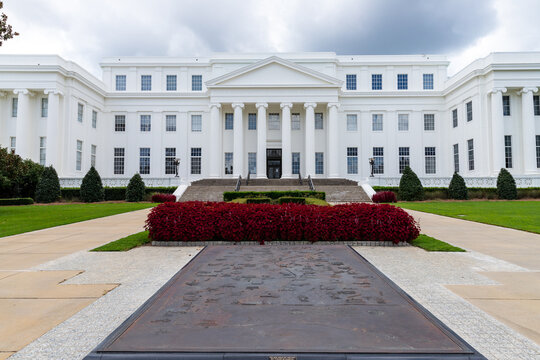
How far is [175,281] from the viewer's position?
4363 millimetres

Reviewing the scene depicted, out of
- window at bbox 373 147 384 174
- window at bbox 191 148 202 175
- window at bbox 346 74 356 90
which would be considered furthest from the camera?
window at bbox 346 74 356 90

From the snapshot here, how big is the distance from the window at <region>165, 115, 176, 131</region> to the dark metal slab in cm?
3708

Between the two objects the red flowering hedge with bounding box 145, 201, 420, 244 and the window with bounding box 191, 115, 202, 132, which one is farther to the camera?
the window with bounding box 191, 115, 202, 132

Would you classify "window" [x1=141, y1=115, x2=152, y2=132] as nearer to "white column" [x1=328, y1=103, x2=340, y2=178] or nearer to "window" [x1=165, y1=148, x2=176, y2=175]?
"window" [x1=165, y1=148, x2=176, y2=175]

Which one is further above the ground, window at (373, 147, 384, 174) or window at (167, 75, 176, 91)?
window at (167, 75, 176, 91)

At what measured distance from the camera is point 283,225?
8.35 metres

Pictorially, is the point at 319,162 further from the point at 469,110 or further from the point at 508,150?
the point at 508,150

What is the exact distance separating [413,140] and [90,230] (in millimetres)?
36343

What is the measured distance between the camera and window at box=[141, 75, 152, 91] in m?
42.1

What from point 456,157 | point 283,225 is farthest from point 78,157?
point 456,157

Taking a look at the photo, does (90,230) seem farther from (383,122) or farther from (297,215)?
(383,122)

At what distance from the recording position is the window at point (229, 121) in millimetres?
38531

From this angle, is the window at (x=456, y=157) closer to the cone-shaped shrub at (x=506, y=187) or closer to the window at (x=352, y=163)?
the cone-shaped shrub at (x=506, y=187)

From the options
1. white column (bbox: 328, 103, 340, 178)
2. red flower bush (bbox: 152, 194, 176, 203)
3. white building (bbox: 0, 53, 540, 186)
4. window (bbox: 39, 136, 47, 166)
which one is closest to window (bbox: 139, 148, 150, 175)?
white building (bbox: 0, 53, 540, 186)
